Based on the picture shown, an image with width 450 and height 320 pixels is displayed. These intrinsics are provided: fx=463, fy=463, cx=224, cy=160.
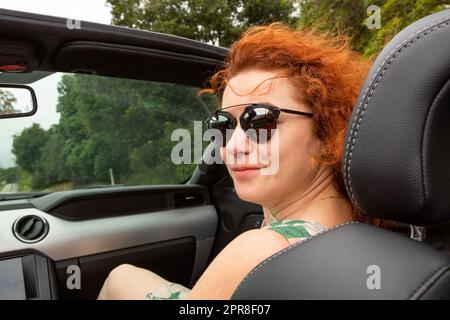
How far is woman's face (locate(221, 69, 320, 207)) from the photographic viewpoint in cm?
158

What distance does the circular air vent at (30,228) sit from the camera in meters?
2.50

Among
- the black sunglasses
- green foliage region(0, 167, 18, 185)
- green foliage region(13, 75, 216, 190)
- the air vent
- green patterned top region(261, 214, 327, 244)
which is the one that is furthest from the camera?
the air vent

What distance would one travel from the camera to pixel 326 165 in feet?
5.54

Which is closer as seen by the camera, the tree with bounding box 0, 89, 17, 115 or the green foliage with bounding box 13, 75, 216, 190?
the tree with bounding box 0, 89, 17, 115

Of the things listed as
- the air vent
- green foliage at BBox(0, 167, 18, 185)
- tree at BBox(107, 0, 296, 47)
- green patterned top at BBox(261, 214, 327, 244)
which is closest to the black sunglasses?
green patterned top at BBox(261, 214, 327, 244)

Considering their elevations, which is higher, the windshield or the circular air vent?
the windshield

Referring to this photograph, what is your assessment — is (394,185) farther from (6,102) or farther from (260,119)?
(6,102)

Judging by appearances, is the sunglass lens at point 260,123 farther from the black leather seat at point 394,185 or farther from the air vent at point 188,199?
the air vent at point 188,199

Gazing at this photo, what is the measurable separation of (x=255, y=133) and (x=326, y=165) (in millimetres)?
306

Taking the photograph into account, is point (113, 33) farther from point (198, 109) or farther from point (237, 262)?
point (237, 262)

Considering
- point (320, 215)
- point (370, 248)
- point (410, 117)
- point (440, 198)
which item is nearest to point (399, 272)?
point (370, 248)

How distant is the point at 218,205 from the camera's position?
336 centimetres

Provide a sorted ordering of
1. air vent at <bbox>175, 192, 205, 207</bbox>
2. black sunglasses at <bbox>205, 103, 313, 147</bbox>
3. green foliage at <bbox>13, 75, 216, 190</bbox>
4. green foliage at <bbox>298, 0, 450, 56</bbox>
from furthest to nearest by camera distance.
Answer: green foliage at <bbox>298, 0, 450, 56</bbox> → air vent at <bbox>175, 192, 205, 207</bbox> → green foliage at <bbox>13, 75, 216, 190</bbox> → black sunglasses at <bbox>205, 103, 313, 147</bbox>

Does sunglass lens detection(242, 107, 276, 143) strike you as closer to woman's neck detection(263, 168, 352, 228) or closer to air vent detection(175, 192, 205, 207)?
woman's neck detection(263, 168, 352, 228)
